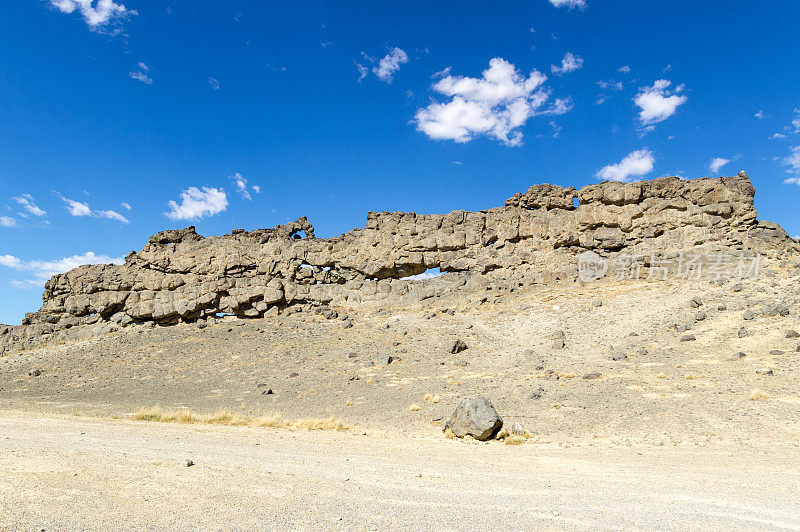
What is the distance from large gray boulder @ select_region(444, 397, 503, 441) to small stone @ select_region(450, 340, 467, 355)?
756 centimetres

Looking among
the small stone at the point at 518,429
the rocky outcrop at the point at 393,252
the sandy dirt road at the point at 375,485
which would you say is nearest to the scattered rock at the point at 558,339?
the rocky outcrop at the point at 393,252

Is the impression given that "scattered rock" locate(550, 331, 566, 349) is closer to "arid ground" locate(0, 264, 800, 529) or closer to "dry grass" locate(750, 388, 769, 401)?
"arid ground" locate(0, 264, 800, 529)

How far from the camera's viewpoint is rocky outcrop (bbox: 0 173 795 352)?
22469mm

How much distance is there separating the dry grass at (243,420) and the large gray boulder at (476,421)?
3028mm

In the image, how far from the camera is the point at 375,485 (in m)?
5.82

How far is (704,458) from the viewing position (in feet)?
26.6

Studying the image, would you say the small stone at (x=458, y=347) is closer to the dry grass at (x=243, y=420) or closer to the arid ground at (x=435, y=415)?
the arid ground at (x=435, y=415)

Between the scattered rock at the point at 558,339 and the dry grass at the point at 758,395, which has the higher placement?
the scattered rock at the point at 558,339

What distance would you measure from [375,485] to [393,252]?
20.8m

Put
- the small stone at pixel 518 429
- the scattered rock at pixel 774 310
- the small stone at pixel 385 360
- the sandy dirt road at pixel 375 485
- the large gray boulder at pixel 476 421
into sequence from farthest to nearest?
the small stone at pixel 385 360
the scattered rock at pixel 774 310
the small stone at pixel 518 429
the large gray boulder at pixel 476 421
the sandy dirt road at pixel 375 485

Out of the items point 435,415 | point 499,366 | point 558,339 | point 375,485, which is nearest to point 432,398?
point 435,415

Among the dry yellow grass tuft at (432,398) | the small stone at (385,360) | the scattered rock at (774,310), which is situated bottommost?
the dry yellow grass tuft at (432,398)

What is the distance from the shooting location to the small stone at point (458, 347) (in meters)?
18.4

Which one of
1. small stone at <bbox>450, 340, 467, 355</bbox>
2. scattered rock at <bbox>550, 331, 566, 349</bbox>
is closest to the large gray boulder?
small stone at <bbox>450, 340, 467, 355</bbox>
